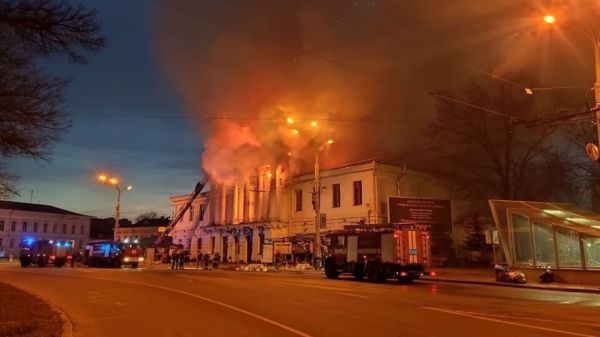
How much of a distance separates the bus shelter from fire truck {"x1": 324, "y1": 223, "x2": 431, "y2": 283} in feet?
16.4

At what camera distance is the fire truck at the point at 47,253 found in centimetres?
5034

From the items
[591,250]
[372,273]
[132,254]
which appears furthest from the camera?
[132,254]

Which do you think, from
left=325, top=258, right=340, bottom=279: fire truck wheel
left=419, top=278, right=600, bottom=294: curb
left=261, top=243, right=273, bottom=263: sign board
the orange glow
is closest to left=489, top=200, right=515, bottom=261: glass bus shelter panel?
left=419, top=278, right=600, bottom=294: curb

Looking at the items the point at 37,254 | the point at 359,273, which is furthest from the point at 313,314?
the point at 37,254

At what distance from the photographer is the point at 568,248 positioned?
25.7 m

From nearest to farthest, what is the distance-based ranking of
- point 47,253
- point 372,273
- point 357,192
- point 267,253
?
point 372,273 → point 357,192 → point 47,253 → point 267,253

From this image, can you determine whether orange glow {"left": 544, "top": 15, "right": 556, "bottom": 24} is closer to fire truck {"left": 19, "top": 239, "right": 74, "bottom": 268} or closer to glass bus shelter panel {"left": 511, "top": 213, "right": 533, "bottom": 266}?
glass bus shelter panel {"left": 511, "top": 213, "right": 533, "bottom": 266}

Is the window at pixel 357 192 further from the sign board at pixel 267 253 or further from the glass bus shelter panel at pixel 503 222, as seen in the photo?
the glass bus shelter panel at pixel 503 222

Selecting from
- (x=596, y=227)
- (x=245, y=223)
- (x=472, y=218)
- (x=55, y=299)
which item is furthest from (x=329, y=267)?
(x=245, y=223)

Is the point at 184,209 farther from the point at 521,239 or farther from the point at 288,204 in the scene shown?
the point at 521,239

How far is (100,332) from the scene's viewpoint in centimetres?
1050

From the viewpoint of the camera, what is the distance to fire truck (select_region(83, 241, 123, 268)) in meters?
47.9

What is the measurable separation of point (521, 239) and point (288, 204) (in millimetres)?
29038

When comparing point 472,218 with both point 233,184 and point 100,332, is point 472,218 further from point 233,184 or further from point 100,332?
point 100,332
